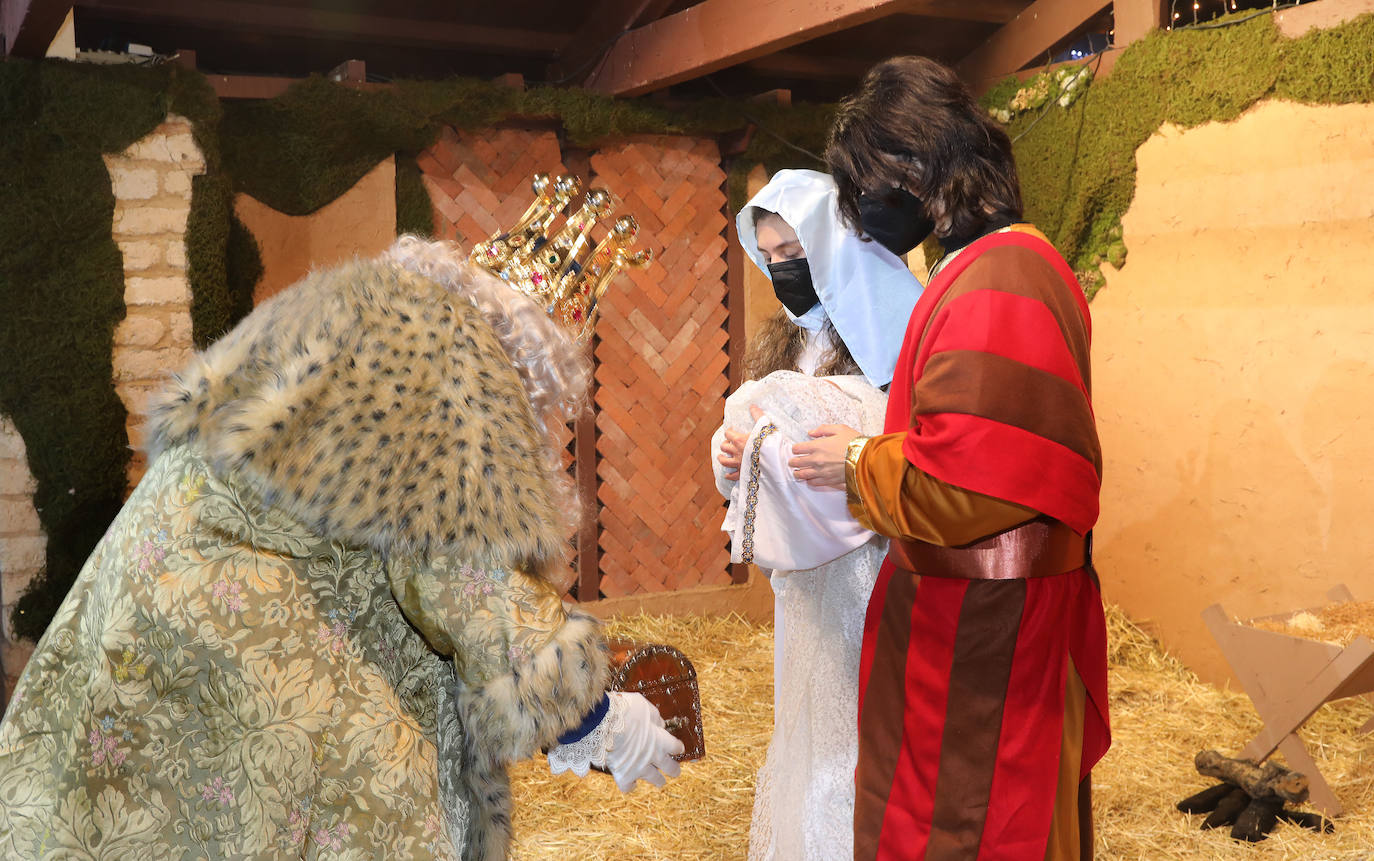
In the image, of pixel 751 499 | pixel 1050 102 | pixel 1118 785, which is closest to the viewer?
pixel 751 499

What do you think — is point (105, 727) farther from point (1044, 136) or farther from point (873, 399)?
point (1044, 136)

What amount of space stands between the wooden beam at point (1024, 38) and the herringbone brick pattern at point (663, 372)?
1322 millimetres

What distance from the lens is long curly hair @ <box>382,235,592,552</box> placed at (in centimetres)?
155

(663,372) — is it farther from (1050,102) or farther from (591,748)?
(591,748)

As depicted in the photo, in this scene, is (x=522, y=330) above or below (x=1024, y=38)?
below

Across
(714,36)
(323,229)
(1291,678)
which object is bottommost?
(1291,678)

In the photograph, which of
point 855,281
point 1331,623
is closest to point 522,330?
point 855,281

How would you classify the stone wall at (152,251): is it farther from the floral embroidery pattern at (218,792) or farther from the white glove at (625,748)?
the white glove at (625,748)

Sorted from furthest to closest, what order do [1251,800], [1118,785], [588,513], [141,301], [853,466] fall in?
[588,513] < [141,301] < [1118,785] < [1251,800] < [853,466]

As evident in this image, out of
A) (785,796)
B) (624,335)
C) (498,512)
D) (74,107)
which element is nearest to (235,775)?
(498,512)

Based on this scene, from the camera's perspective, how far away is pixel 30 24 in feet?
10.8

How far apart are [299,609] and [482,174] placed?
12.0 feet

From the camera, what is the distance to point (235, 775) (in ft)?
4.57

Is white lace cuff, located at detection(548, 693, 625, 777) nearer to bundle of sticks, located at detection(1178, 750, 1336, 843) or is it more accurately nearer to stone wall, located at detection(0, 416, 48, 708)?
bundle of sticks, located at detection(1178, 750, 1336, 843)
